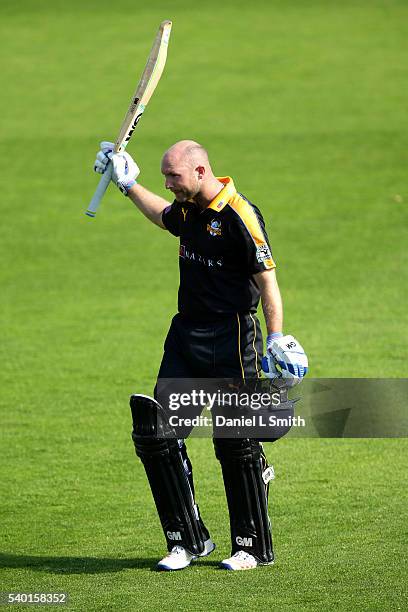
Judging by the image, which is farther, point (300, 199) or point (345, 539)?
point (300, 199)

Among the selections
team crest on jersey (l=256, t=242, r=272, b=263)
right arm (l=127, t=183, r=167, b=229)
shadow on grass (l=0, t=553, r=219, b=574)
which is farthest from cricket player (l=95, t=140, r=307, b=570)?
right arm (l=127, t=183, r=167, b=229)

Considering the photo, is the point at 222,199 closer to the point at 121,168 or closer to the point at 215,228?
the point at 215,228

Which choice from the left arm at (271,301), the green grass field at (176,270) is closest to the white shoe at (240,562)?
the green grass field at (176,270)

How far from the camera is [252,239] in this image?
573cm

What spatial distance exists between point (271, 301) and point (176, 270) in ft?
24.6

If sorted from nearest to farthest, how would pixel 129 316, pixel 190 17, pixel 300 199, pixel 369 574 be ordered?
pixel 369 574 < pixel 129 316 < pixel 300 199 < pixel 190 17

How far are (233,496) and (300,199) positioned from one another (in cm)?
1003

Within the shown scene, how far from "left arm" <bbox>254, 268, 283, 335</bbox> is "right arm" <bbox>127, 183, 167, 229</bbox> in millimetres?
755

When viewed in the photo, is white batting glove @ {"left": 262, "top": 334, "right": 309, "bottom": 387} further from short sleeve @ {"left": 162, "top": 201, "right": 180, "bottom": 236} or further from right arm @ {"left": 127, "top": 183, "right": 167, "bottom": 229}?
right arm @ {"left": 127, "top": 183, "right": 167, "bottom": 229}

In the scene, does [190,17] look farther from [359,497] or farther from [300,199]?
[359,497]

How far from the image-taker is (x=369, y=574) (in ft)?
18.4

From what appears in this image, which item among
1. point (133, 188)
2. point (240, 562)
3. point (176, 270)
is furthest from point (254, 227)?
point (176, 270)

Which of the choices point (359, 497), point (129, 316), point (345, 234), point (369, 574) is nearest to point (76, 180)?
point (345, 234)

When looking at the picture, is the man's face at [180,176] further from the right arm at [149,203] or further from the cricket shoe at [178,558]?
the cricket shoe at [178,558]
